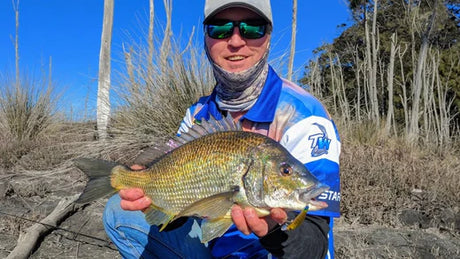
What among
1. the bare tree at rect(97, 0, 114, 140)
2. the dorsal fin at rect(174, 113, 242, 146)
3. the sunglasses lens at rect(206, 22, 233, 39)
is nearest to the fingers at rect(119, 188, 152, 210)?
the dorsal fin at rect(174, 113, 242, 146)

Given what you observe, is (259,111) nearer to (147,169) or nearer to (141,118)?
(147,169)

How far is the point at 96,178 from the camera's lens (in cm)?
191

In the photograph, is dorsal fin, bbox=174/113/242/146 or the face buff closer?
dorsal fin, bbox=174/113/242/146

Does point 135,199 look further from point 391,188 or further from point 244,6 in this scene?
point 391,188

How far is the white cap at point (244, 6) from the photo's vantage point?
2.12 metres

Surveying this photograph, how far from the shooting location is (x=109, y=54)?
26.6 ft

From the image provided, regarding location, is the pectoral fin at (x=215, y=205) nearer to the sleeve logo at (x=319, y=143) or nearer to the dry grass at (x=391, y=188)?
the sleeve logo at (x=319, y=143)

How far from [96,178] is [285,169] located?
94 cm

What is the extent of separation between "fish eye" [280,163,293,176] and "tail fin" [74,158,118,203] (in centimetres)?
85

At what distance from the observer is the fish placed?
1.42 m

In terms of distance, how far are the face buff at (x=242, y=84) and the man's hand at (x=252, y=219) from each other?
970 mm

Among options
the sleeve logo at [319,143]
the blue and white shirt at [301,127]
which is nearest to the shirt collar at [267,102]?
the blue and white shirt at [301,127]

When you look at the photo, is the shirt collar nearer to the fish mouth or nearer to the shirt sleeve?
the shirt sleeve

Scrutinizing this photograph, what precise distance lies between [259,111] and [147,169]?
68 centimetres
